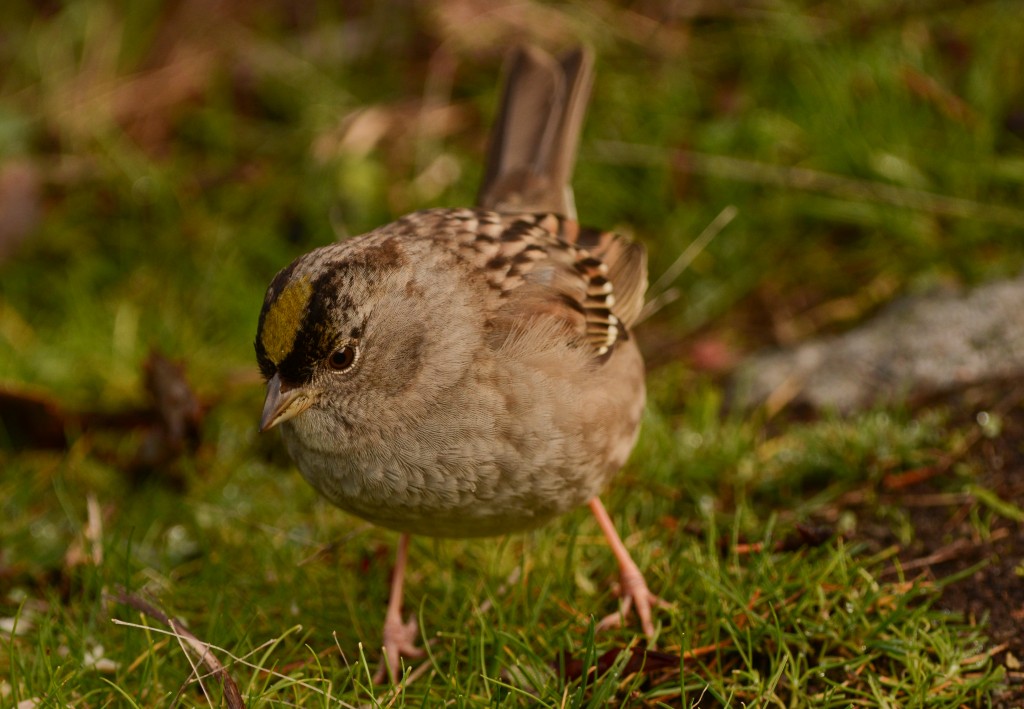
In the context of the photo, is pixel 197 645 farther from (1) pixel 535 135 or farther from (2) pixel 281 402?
(1) pixel 535 135

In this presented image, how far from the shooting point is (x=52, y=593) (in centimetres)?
363

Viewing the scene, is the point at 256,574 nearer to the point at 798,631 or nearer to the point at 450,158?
the point at 798,631

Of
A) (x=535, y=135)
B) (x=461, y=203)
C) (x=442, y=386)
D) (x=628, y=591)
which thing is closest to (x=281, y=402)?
(x=442, y=386)

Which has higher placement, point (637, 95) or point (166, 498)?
A: point (637, 95)

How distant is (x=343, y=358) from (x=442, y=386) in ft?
0.88

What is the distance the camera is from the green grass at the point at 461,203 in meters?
3.19

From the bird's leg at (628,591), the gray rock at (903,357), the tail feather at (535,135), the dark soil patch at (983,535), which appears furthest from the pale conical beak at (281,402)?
the gray rock at (903,357)

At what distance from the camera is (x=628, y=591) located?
3.42 metres

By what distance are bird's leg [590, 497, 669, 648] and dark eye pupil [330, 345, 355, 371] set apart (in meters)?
0.89

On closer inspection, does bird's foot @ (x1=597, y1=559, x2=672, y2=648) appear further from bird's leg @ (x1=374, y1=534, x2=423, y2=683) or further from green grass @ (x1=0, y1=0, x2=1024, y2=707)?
bird's leg @ (x1=374, y1=534, x2=423, y2=683)

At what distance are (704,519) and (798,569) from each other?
0.49m

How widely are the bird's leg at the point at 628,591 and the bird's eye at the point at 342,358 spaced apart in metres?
0.89

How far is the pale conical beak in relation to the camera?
122 inches

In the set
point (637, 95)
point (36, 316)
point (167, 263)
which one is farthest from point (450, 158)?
point (36, 316)
